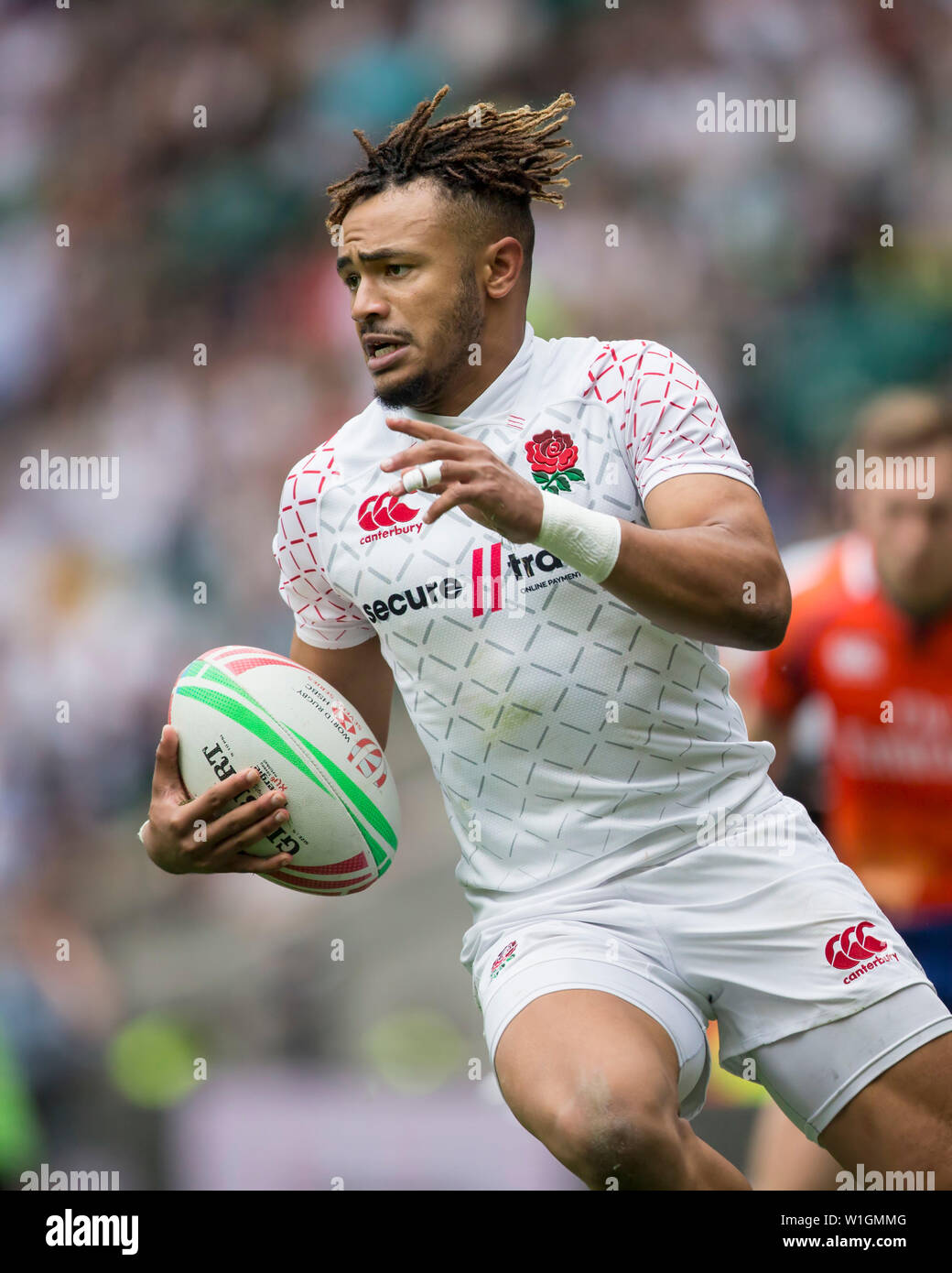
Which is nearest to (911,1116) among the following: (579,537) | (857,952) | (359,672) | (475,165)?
(857,952)

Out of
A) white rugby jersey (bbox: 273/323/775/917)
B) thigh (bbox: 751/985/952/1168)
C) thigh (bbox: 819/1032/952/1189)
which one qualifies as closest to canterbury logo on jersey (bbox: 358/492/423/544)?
white rugby jersey (bbox: 273/323/775/917)

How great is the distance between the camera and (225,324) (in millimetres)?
7887

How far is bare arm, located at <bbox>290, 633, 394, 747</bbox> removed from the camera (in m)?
3.46

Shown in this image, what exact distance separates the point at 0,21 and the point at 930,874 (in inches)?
294

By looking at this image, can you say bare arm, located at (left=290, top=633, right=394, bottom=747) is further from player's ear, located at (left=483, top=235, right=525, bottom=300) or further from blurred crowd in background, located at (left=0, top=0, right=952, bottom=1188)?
blurred crowd in background, located at (left=0, top=0, right=952, bottom=1188)

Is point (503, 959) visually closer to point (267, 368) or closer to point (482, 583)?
point (482, 583)

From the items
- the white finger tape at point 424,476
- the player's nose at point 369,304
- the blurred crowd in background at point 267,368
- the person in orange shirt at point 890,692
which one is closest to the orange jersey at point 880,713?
the person in orange shirt at point 890,692

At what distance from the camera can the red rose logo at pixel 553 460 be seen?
3021 millimetres

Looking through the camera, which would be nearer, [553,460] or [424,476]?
[424,476]

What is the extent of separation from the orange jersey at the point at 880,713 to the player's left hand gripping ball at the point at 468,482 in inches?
93.6

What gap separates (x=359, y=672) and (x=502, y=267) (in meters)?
0.98

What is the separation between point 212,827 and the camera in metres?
3.05

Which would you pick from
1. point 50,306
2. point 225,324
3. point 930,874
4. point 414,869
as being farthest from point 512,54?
point 930,874

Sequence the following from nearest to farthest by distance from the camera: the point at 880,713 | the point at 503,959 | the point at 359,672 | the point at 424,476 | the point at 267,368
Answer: the point at 424,476 < the point at 503,959 < the point at 359,672 < the point at 880,713 < the point at 267,368
